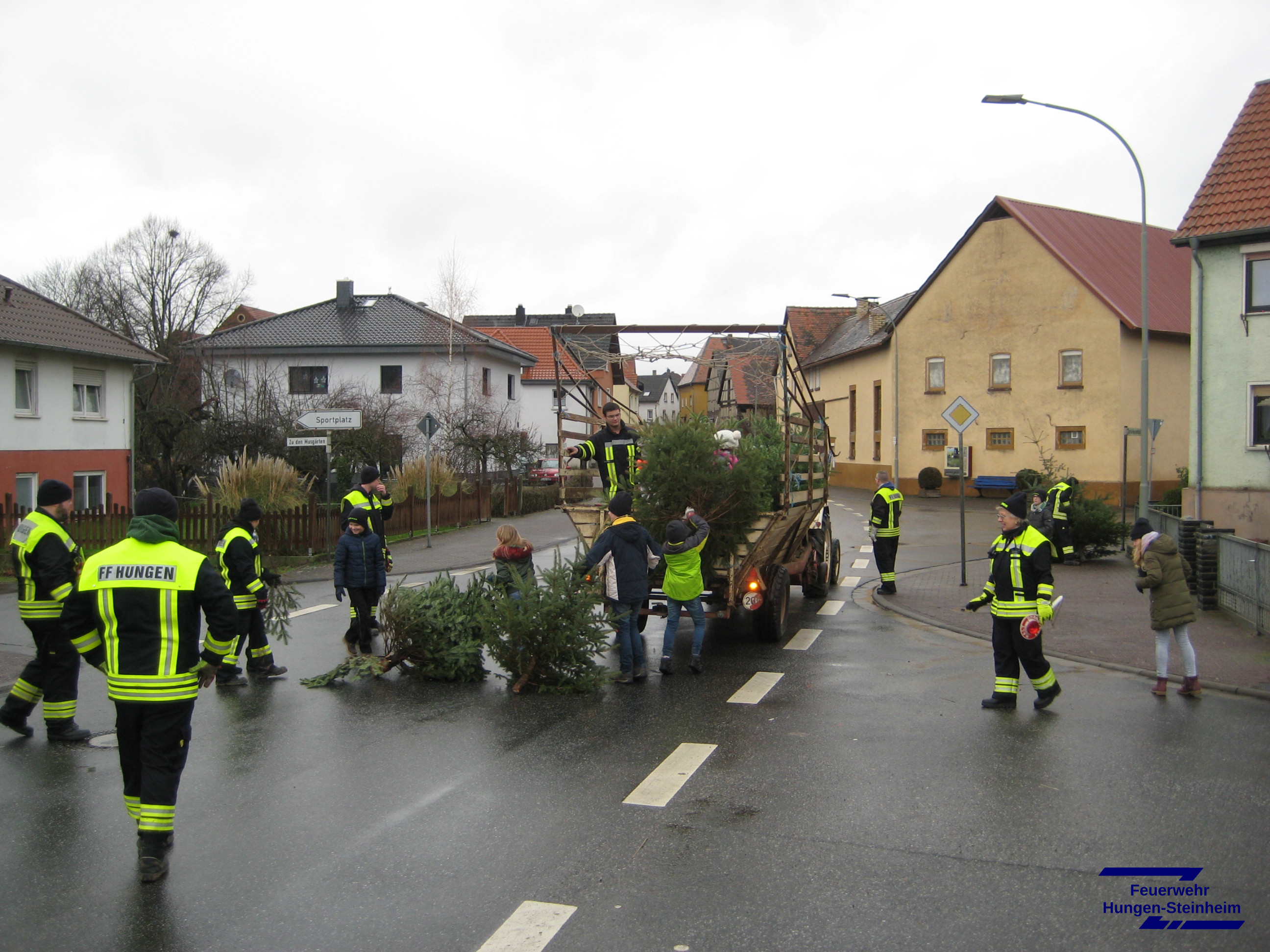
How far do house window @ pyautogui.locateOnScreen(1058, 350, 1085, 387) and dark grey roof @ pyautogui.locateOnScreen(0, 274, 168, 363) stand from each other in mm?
27616

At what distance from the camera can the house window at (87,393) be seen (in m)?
Result: 26.3

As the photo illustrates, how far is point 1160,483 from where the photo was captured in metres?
33.2

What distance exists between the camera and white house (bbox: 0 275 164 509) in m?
24.0

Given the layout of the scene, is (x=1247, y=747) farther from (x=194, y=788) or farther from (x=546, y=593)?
(x=194, y=788)

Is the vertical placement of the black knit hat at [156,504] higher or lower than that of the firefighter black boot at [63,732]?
higher

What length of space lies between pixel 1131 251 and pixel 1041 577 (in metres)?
34.5

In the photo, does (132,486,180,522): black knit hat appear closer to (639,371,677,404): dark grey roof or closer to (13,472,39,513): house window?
(13,472,39,513): house window

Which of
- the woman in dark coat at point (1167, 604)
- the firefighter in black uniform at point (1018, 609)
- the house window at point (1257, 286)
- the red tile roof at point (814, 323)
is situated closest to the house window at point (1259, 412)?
the house window at point (1257, 286)

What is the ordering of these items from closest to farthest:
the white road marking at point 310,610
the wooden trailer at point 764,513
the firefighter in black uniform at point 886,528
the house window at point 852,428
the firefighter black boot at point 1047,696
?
the firefighter black boot at point 1047,696, the wooden trailer at point 764,513, the white road marking at point 310,610, the firefighter in black uniform at point 886,528, the house window at point 852,428

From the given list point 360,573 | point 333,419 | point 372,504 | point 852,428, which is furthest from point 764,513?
point 852,428

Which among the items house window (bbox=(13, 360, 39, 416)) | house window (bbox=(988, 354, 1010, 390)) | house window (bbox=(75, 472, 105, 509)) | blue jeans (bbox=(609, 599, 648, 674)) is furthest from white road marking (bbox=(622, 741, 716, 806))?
house window (bbox=(988, 354, 1010, 390))

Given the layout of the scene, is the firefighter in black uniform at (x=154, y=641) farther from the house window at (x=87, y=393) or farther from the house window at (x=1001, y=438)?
the house window at (x=1001, y=438)

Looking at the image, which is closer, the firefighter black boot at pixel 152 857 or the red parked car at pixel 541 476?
the firefighter black boot at pixel 152 857

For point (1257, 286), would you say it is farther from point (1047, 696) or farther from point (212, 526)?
point (212, 526)
